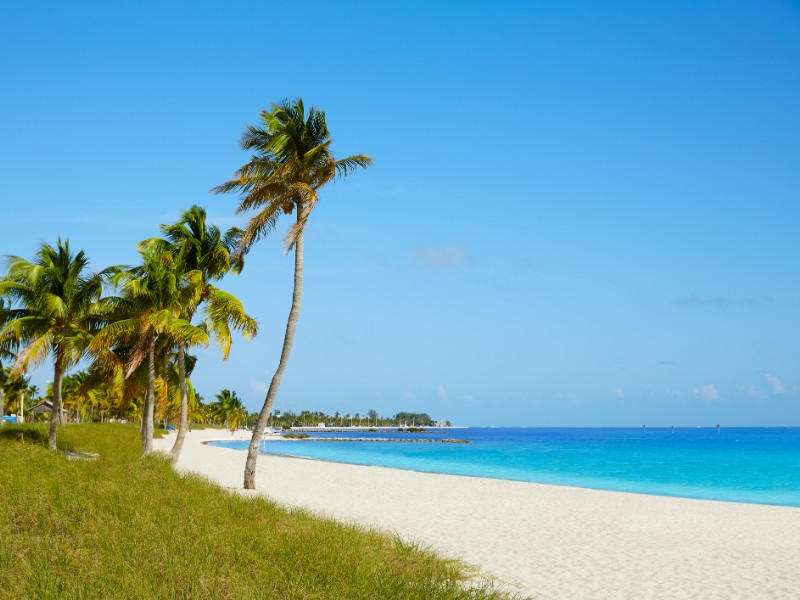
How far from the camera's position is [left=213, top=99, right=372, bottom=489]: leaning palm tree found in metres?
21.1

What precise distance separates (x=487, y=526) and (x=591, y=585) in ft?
21.2

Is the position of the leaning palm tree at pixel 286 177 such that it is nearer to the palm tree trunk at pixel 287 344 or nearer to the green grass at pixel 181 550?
the palm tree trunk at pixel 287 344

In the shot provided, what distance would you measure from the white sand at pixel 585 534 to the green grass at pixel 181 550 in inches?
95.0

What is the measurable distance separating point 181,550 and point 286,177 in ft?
49.7

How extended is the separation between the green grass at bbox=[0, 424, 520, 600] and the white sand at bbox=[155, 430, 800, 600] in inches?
95.0

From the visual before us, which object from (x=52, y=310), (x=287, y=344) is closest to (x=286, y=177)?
(x=287, y=344)

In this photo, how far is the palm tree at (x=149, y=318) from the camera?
2388 centimetres

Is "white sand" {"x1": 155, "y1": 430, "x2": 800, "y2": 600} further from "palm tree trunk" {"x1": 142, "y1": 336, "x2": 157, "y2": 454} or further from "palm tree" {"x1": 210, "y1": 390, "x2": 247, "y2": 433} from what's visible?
"palm tree" {"x1": 210, "y1": 390, "x2": 247, "y2": 433}

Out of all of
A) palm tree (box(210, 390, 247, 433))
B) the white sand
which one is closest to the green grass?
the white sand

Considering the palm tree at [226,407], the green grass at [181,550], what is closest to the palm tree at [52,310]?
the green grass at [181,550]

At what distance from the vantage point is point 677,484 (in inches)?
1721

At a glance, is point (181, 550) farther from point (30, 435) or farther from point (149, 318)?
point (30, 435)

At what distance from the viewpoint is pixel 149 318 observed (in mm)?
24000

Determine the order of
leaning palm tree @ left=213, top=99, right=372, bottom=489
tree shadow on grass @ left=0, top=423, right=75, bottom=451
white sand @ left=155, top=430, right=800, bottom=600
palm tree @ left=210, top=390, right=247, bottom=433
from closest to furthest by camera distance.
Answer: white sand @ left=155, top=430, right=800, bottom=600 < leaning palm tree @ left=213, top=99, right=372, bottom=489 < tree shadow on grass @ left=0, top=423, right=75, bottom=451 < palm tree @ left=210, top=390, right=247, bottom=433
